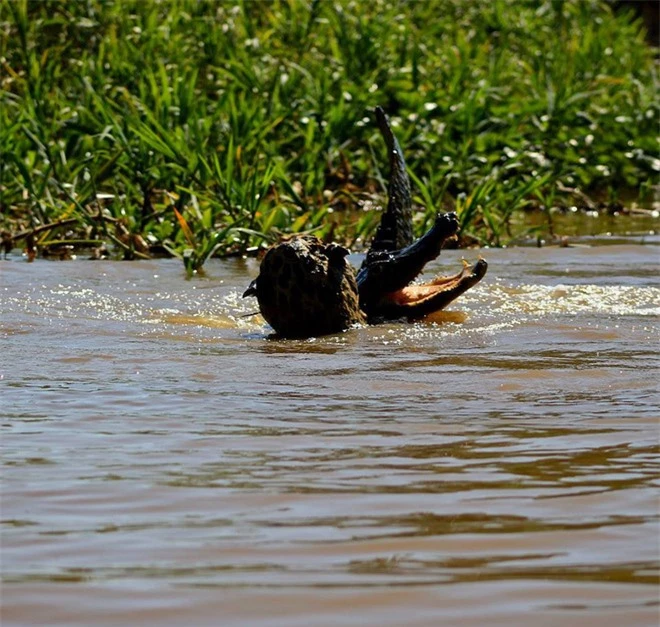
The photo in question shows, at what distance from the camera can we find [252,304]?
5.36m

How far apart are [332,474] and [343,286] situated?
6.64 feet

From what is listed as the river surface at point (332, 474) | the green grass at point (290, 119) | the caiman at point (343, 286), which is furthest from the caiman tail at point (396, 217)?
the green grass at point (290, 119)

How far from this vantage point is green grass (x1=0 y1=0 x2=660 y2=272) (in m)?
6.95

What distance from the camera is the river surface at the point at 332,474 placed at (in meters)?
2.06

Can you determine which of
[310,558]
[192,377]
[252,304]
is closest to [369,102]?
[252,304]

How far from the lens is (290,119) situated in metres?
8.84

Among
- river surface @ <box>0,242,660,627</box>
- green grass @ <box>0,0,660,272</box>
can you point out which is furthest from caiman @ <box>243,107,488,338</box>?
green grass @ <box>0,0,660,272</box>

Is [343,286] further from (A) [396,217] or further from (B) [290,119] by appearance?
(B) [290,119]

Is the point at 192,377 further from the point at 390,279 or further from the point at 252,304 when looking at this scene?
the point at 252,304

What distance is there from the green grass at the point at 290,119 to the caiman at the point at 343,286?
1399 millimetres

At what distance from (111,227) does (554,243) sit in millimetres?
2215

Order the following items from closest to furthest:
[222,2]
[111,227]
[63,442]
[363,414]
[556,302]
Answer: [63,442] < [363,414] < [556,302] < [111,227] < [222,2]

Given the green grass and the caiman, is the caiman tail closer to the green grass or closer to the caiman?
the caiman

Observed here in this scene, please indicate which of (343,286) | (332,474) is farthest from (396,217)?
(332,474)
